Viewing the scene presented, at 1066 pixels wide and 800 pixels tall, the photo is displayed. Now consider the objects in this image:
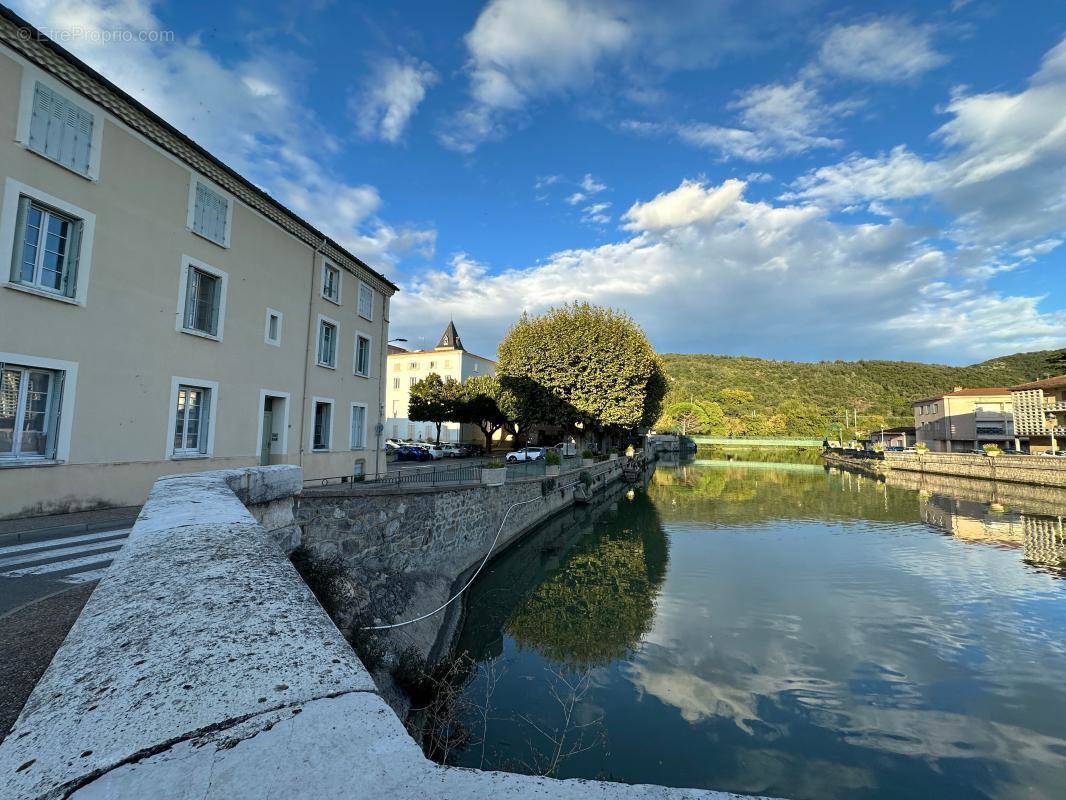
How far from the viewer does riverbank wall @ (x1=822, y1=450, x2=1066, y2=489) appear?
1288 inches

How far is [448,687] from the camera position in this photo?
7383 millimetres

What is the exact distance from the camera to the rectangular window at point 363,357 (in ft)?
64.3

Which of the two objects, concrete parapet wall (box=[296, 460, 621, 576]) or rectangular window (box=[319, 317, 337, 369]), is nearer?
concrete parapet wall (box=[296, 460, 621, 576])

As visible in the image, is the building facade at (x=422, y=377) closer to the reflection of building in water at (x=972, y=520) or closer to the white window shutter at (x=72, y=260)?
the reflection of building in water at (x=972, y=520)

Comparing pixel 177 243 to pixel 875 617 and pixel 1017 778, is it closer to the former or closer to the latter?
pixel 1017 778

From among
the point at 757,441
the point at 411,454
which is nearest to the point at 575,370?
the point at 411,454

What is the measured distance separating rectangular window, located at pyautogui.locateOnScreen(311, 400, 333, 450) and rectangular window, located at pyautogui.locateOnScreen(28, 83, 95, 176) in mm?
9020

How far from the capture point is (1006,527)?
22.7 meters

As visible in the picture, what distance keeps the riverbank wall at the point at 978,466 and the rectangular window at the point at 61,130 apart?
48.7 meters

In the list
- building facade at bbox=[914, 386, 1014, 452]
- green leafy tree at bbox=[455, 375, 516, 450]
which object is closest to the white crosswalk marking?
green leafy tree at bbox=[455, 375, 516, 450]

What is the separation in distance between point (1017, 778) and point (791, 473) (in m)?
49.7

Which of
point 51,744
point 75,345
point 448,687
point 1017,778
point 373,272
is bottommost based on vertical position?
point 1017,778

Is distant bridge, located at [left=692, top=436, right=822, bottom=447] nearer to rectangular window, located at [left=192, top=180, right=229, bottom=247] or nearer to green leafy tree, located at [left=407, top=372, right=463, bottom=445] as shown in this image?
green leafy tree, located at [left=407, top=372, right=463, bottom=445]

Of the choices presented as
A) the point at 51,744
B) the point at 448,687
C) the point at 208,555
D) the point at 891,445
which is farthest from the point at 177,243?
the point at 891,445
